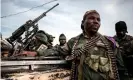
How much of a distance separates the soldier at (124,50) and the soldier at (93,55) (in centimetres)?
19

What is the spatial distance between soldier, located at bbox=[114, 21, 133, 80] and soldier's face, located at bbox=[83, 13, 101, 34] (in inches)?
16.6


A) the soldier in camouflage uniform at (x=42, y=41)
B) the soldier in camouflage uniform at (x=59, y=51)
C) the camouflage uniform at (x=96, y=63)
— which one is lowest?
the camouflage uniform at (x=96, y=63)

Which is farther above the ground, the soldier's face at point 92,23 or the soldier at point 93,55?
the soldier's face at point 92,23

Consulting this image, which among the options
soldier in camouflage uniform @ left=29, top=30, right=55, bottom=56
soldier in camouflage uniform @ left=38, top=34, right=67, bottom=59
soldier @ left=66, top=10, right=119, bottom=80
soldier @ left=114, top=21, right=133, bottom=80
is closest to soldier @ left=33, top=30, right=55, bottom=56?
soldier in camouflage uniform @ left=29, top=30, right=55, bottom=56

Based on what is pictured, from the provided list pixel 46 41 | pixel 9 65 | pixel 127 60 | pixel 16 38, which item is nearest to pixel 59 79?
pixel 9 65

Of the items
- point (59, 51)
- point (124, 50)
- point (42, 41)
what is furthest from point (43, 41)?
point (124, 50)

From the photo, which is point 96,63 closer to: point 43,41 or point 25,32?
point 43,41

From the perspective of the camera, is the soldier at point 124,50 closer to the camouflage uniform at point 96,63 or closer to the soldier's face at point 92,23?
the camouflage uniform at point 96,63

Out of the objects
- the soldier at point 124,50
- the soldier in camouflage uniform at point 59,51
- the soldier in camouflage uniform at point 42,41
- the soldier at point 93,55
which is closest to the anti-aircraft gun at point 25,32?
the soldier in camouflage uniform at point 42,41

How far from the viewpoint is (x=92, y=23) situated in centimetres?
312

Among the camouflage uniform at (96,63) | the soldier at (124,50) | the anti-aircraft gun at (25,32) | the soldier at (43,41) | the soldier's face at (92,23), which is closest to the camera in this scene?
the camouflage uniform at (96,63)

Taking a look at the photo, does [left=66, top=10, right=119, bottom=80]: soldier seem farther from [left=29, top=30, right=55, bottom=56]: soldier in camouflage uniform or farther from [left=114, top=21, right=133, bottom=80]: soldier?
[left=29, top=30, right=55, bottom=56]: soldier in camouflage uniform

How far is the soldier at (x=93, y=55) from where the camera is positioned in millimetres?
3027

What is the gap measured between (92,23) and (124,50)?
3.07 ft
